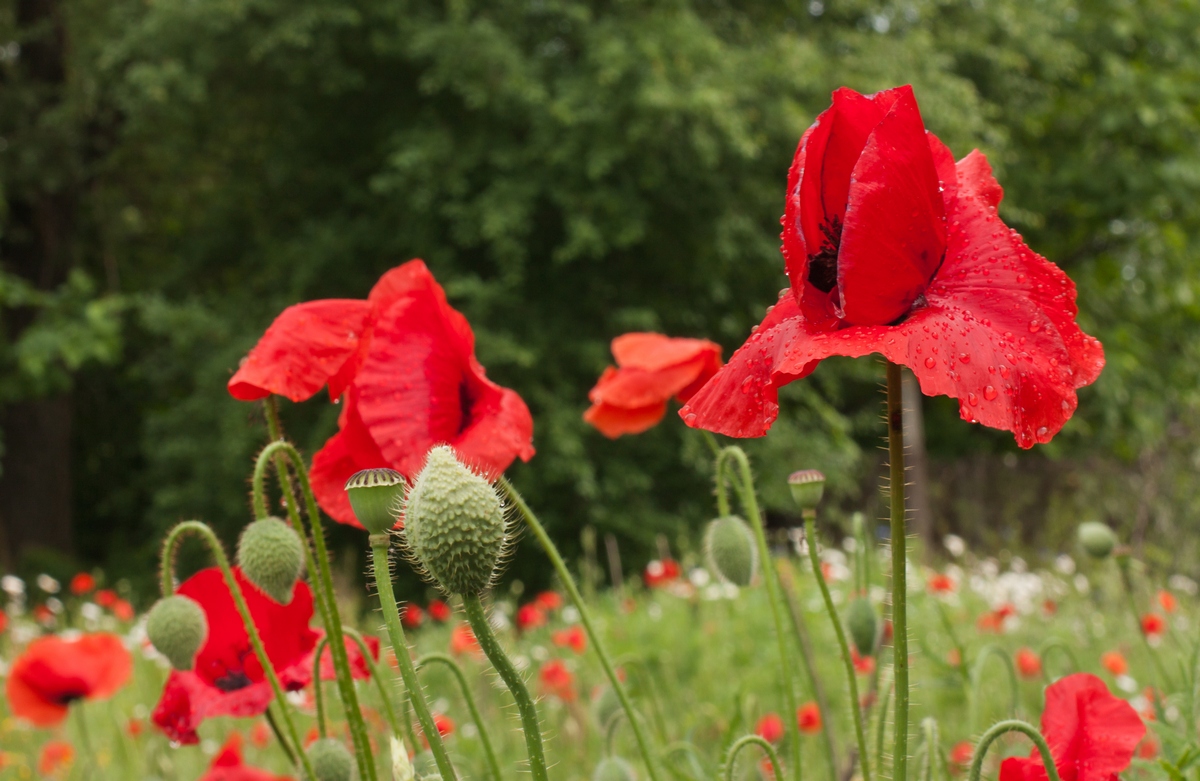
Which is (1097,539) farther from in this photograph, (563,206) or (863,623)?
(563,206)

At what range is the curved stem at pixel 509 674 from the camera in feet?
1.75

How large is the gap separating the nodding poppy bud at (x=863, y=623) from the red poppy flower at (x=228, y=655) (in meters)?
0.49

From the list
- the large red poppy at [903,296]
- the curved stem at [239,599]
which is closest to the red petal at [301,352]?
the curved stem at [239,599]

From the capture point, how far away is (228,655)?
103 cm

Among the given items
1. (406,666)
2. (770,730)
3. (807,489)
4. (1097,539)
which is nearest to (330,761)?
(406,666)

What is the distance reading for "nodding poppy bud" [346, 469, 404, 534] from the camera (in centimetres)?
59

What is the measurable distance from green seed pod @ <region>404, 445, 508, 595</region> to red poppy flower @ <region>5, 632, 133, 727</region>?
4.32 ft

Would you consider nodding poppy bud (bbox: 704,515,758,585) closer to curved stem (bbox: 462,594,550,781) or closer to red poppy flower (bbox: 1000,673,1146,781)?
red poppy flower (bbox: 1000,673,1146,781)

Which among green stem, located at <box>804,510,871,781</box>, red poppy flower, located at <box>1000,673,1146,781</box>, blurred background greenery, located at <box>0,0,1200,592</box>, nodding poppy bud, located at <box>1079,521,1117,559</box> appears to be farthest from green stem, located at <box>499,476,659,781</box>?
blurred background greenery, located at <box>0,0,1200,592</box>

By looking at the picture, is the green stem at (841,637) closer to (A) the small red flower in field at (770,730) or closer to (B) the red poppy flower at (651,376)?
(B) the red poppy flower at (651,376)

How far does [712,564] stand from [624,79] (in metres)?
5.65

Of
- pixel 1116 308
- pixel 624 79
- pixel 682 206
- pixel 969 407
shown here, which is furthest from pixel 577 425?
pixel 969 407

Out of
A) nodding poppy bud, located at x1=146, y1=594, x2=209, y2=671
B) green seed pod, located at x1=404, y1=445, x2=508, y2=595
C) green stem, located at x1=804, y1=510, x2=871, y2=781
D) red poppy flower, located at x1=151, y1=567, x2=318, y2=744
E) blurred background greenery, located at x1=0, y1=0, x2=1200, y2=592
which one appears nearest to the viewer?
green seed pod, located at x1=404, y1=445, x2=508, y2=595

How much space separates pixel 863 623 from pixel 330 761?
1.62 ft
